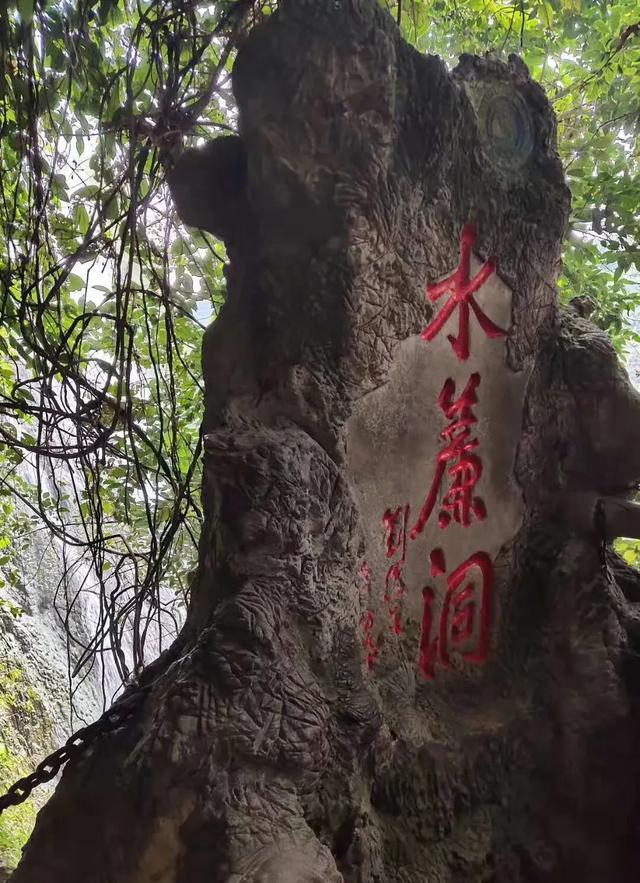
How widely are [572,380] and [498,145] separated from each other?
746 mm

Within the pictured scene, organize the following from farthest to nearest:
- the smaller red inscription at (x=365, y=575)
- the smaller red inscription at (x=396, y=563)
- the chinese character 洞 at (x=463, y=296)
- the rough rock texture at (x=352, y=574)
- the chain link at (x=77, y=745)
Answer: the chinese character 洞 at (x=463, y=296)
the smaller red inscription at (x=396, y=563)
the smaller red inscription at (x=365, y=575)
the chain link at (x=77, y=745)
the rough rock texture at (x=352, y=574)

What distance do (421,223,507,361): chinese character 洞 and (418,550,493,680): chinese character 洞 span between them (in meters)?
0.61

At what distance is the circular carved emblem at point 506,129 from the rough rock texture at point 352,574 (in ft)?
0.09

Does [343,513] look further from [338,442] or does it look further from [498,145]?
[498,145]

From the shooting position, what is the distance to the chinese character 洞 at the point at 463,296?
6.63 feet

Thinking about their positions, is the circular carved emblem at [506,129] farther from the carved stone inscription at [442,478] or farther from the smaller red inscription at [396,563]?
the smaller red inscription at [396,563]

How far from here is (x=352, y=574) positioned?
5.71 ft

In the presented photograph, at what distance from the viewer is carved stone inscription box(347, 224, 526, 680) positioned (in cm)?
188

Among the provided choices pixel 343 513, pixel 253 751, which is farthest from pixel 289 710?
pixel 343 513

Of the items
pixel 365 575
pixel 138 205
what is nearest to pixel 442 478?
pixel 365 575

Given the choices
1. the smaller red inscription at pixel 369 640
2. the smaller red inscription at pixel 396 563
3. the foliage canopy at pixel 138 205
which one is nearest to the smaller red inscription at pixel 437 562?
the smaller red inscription at pixel 396 563

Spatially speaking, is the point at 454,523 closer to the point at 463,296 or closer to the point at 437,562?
the point at 437,562

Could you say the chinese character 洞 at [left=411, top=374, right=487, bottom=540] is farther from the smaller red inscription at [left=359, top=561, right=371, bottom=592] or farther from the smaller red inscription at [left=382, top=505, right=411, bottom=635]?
the smaller red inscription at [left=359, top=561, right=371, bottom=592]

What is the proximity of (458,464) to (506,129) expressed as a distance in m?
1.02
